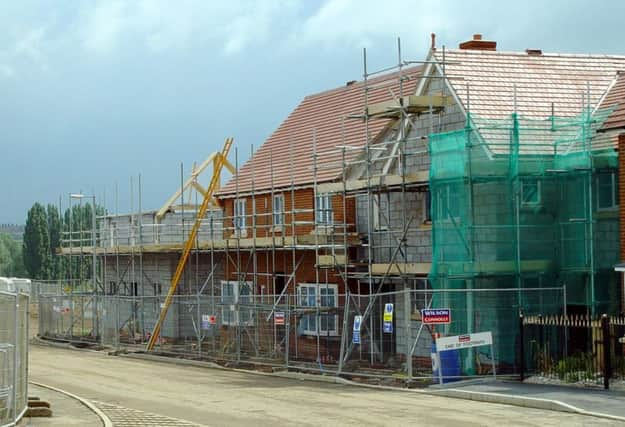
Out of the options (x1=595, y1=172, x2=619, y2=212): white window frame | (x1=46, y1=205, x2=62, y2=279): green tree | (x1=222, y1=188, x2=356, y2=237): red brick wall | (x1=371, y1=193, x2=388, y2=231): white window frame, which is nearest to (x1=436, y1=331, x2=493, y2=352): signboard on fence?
(x1=595, y1=172, x2=619, y2=212): white window frame

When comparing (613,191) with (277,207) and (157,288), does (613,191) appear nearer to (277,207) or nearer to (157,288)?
(277,207)

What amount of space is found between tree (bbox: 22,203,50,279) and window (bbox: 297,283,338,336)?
7097cm

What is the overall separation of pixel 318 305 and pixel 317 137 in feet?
26.6

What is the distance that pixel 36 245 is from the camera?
107 meters

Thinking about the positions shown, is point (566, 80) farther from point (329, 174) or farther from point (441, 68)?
point (329, 174)

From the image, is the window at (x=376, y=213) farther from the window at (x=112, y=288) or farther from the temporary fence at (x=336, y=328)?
the window at (x=112, y=288)

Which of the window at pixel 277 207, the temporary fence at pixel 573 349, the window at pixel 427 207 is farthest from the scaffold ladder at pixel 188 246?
the temporary fence at pixel 573 349

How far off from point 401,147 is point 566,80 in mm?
5885

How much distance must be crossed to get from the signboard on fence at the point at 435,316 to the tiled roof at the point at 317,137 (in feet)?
34.4

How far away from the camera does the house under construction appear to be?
2831 cm

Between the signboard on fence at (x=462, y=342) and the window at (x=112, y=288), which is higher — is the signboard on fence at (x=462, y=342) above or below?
below

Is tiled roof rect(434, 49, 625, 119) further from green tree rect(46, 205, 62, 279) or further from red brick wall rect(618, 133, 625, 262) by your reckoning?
green tree rect(46, 205, 62, 279)

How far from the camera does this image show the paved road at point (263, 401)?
20.2m

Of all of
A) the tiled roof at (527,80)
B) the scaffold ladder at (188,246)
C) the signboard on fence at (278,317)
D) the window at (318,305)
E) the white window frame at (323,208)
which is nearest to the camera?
the tiled roof at (527,80)
